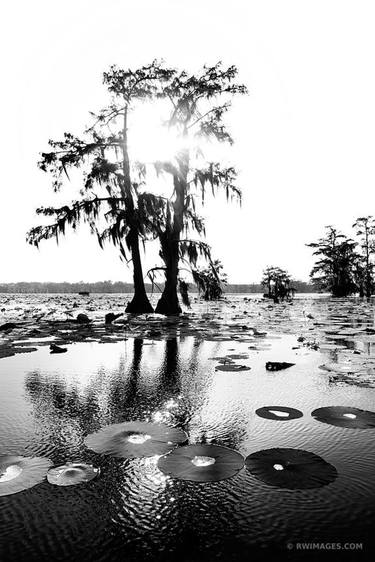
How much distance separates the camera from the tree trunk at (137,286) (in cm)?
1329

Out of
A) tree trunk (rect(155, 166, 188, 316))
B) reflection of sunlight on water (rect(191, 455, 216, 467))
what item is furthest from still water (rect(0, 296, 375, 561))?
tree trunk (rect(155, 166, 188, 316))

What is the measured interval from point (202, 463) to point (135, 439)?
15.6 inches

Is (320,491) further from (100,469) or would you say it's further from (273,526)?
(100,469)

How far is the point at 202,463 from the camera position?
1317 millimetres

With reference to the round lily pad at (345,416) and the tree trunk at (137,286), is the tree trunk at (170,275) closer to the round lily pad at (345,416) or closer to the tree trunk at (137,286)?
the tree trunk at (137,286)

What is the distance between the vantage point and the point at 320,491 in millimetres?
1116

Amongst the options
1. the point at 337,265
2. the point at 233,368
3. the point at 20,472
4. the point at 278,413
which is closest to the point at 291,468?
the point at 278,413

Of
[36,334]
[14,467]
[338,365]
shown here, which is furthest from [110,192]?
[14,467]

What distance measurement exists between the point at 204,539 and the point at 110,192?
14.5m

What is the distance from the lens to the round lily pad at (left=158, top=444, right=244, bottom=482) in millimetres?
1225

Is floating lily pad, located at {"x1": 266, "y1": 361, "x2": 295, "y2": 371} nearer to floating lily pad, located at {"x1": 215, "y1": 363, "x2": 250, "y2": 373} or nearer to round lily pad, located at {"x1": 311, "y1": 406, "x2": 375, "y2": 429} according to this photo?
floating lily pad, located at {"x1": 215, "y1": 363, "x2": 250, "y2": 373}

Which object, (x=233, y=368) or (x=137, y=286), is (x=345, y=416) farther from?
(x=137, y=286)

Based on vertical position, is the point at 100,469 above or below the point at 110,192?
below

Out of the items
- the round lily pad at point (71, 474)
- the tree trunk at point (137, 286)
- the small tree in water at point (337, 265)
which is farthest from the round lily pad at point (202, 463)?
the small tree in water at point (337, 265)
